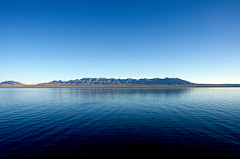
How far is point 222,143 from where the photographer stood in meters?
11.8

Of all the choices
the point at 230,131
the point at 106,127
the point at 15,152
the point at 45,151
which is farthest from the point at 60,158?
the point at 230,131

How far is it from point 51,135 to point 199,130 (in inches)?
652

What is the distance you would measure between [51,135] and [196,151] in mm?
13802

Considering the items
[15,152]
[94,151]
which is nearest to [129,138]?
[94,151]

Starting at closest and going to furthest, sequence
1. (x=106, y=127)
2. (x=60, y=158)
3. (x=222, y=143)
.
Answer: (x=60, y=158), (x=222, y=143), (x=106, y=127)

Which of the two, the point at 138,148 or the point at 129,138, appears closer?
the point at 138,148

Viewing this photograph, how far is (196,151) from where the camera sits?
10.4 meters

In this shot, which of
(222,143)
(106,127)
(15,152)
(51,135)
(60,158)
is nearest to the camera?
(60,158)

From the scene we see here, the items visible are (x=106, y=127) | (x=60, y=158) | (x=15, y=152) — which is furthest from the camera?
(x=106, y=127)

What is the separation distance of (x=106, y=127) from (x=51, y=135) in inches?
244

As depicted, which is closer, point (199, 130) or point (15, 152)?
point (15, 152)

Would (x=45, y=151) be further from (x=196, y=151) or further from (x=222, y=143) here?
(x=222, y=143)

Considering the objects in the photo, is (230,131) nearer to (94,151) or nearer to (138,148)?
(138,148)

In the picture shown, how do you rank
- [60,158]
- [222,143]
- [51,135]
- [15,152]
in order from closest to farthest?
[60,158] → [15,152] → [222,143] → [51,135]
